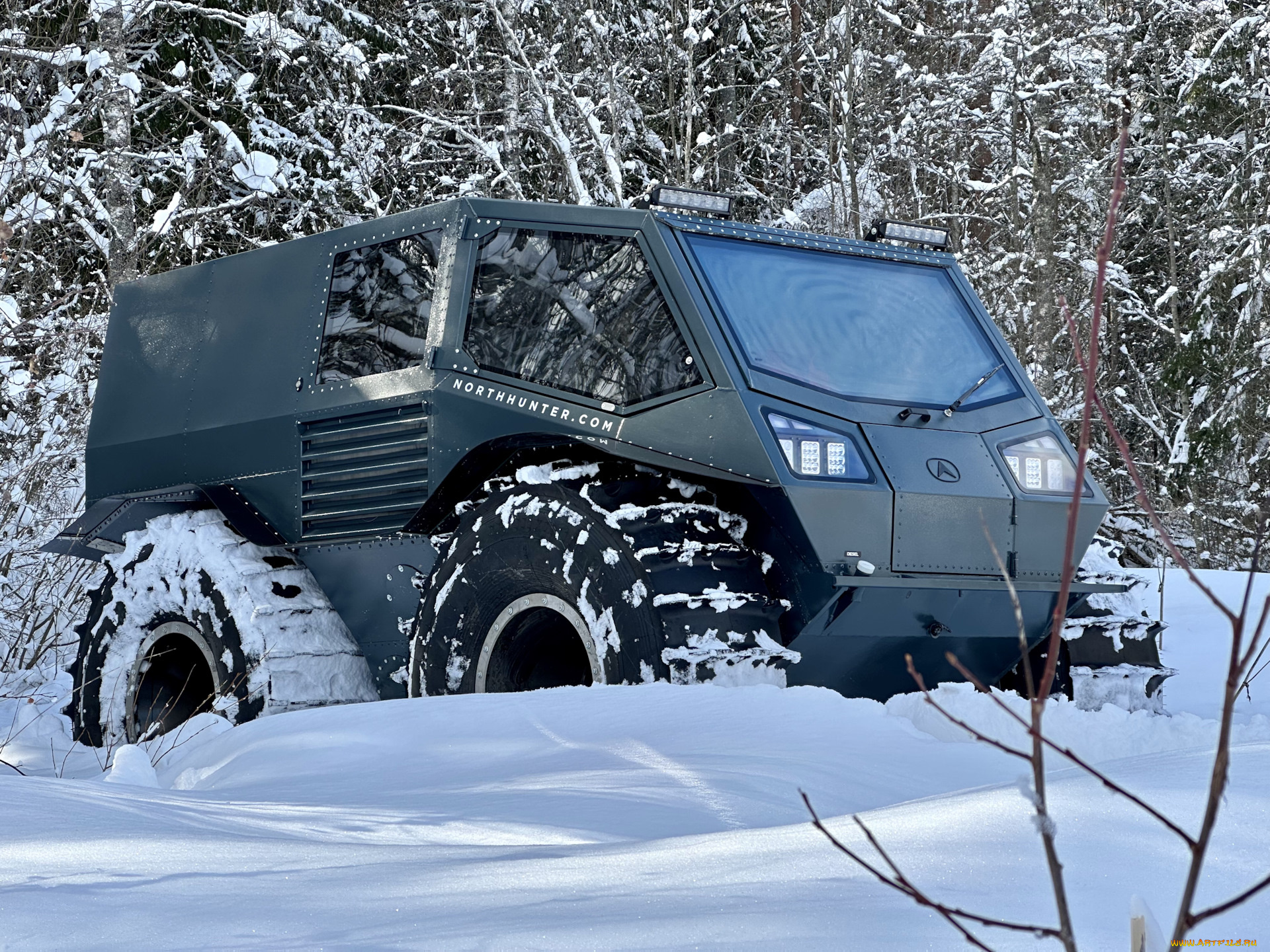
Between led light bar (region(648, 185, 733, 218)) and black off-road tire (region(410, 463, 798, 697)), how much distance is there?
1042mm

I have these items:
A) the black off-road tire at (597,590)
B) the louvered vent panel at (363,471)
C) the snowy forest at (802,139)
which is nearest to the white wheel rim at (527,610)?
the black off-road tire at (597,590)

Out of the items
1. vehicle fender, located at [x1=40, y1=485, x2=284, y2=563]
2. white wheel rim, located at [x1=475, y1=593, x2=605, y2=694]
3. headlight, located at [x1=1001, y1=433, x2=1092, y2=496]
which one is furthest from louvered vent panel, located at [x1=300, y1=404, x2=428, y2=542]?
headlight, located at [x1=1001, y1=433, x2=1092, y2=496]

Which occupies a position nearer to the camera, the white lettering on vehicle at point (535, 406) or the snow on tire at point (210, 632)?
the white lettering on vehicle at point (535, 406)

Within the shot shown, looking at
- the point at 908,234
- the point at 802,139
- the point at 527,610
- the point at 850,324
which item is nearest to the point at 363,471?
the point at 527,610

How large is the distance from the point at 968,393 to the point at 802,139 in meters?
12.7

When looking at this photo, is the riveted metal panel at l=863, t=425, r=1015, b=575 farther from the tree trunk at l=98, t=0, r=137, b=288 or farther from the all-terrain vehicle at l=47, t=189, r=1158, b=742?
the tree trunk at l=98, t=0, r=137, b=288

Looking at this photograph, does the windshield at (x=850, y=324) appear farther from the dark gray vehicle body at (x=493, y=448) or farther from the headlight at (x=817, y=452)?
the headlight at (x=817, y=452)

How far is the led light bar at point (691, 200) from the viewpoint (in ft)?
17.9

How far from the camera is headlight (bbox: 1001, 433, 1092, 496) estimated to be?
5188 mm

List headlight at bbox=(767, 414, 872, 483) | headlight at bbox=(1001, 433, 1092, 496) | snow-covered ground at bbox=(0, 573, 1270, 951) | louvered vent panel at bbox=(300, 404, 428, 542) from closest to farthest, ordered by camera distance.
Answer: snow-covered ground at bbox=(0, 573, 1270, 951) → headlight at bbox=(767, 414, 872, 483) → headlight at bbox=(1001, 433, 1092, 496) → louvered vent panel at bbox=(300, 404, 428, 542)

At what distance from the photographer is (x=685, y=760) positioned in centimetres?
351

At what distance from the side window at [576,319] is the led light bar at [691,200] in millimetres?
220

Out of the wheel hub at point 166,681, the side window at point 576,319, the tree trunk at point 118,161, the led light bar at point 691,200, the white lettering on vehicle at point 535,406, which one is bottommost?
the wheel hub at point 166,681

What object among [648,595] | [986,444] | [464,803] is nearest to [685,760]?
[464,803]
